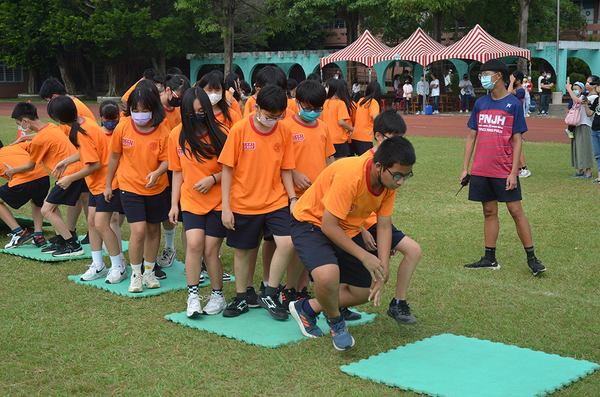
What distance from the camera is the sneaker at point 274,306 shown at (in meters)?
4.60

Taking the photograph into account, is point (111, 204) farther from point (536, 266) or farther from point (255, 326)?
point (536, 266)

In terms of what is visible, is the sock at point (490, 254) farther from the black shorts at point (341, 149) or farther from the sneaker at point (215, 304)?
the black shorts at point (341, 149)

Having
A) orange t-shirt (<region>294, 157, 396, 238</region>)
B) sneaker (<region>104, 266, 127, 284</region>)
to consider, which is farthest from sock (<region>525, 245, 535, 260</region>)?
sneaker (<region>104, 266, 127, 284</region>)

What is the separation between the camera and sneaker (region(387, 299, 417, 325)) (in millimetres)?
4223

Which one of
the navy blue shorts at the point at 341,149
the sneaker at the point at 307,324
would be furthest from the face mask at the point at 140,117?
the navy blue shorts at the point at 341,149

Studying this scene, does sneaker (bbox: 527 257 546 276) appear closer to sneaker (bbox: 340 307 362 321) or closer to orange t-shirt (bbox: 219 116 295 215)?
sneaker (bbox: 340 307 362 321)

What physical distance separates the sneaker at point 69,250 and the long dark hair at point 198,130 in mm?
2575

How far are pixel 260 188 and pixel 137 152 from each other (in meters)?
1.27

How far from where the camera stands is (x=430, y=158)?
13586 mm

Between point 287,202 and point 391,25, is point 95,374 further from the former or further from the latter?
point 391,25

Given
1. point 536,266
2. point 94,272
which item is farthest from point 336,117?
point 94,272

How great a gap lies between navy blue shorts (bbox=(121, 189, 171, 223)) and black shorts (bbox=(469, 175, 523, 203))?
2918mm

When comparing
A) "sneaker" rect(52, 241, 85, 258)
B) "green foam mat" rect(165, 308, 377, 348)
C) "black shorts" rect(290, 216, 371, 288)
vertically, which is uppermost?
"black shorts" rect(290, 216, 371, 288)

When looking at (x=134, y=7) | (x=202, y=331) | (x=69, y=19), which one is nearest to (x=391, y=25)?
(x=134, y=7)
